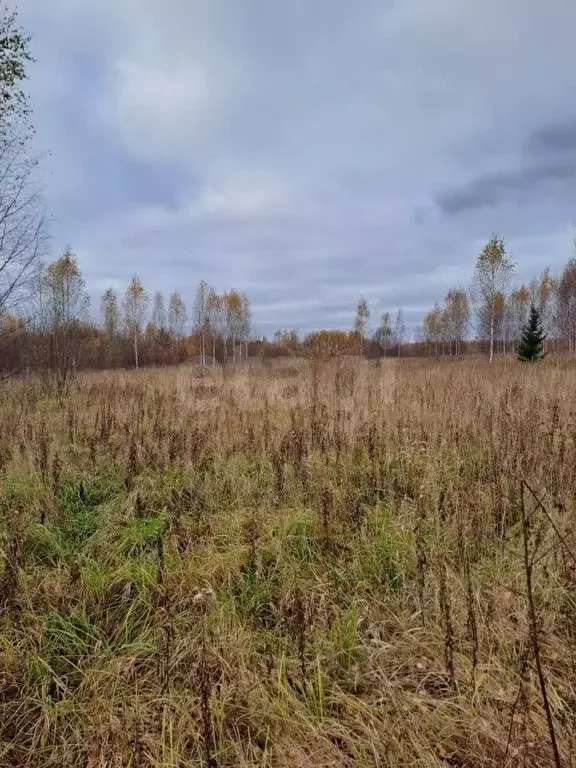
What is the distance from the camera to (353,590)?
236 centimetres

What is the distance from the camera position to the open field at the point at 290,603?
5.06 ft

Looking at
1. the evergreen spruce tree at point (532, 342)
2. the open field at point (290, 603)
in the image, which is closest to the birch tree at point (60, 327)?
the open field at point (290, 603)

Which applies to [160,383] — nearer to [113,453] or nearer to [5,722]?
[113,453]

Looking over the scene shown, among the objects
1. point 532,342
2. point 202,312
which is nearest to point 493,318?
point 532,342

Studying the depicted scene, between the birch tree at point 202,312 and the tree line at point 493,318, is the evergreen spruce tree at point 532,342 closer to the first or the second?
the tree line at point 493,318

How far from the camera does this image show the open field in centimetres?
154

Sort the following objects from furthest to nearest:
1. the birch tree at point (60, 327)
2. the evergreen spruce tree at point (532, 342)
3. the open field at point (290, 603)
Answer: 1. the evergreen spruce tree at point (532, 342)
2. the birch tree at point (60, 327)
3. the open field at point (290, 603)

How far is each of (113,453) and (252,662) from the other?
3.08 m

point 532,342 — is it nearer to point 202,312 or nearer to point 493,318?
point 493,318

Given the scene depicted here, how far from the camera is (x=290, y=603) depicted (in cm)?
215

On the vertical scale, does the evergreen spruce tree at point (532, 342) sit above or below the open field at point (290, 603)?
above

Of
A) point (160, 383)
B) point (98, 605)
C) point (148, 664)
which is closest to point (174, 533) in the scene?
point (98, 605)

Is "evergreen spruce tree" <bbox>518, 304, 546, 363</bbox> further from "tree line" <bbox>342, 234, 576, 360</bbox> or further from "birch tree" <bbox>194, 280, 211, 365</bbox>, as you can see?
"birch tree" <bbox>194, 280, 211, 365</bbox>

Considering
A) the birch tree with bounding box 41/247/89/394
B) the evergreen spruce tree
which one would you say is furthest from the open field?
the evergreen spruce tree
